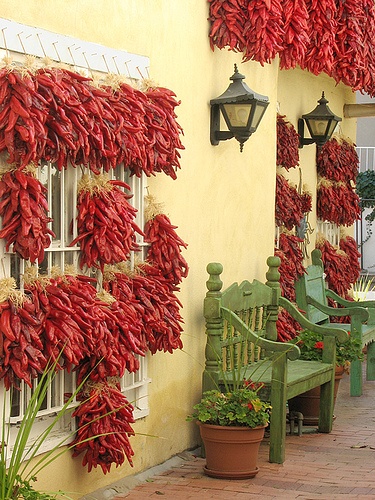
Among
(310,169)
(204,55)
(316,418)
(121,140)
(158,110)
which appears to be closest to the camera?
(121,140)

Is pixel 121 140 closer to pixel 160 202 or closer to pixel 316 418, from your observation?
pixel 160 202

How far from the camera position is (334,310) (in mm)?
9055

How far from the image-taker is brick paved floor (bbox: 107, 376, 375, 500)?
5.69 m

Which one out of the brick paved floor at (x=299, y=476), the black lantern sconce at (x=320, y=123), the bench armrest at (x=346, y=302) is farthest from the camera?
the bench armrest at (x=346, y=302)

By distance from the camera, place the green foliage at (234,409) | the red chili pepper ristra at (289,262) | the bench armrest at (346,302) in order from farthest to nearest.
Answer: the bench armrest at (346,302) → the red chili pepper ristra at (289,262) → the green foliage at (234,409)

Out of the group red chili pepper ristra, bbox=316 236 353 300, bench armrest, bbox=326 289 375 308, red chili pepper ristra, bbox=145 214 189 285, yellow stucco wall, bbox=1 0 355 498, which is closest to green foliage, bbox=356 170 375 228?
red chili pepper ristra, bbox=316 236 353 300

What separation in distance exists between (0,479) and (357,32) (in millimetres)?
5999

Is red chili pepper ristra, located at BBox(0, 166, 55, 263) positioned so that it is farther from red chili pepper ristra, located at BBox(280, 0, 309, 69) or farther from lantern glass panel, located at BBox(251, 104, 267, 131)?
red chili pepper ristra, located at BBox(280, 0, 309, 69)

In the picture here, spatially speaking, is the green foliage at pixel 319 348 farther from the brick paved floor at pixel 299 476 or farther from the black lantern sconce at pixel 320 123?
the black lantern sconce at pixel 320 123

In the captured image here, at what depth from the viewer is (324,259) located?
34.2 ft

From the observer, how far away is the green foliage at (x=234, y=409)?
5969 mm

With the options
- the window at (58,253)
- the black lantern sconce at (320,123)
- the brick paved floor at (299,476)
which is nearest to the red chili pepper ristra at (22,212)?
the window at (58,253)

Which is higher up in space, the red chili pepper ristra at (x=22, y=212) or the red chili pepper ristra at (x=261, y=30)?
the red chili pepper ristra at (x=261, y=30)

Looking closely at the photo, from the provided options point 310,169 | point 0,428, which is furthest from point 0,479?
point 310,169
